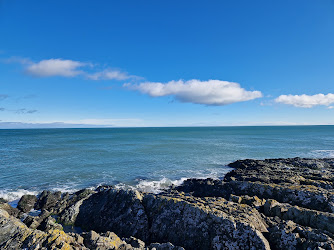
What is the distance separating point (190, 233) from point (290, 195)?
915cm

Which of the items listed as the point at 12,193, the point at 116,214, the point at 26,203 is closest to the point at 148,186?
the point at 116,214

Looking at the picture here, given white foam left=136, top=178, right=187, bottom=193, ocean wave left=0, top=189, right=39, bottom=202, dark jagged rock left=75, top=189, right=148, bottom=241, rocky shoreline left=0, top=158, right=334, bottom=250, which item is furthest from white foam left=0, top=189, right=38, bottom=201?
white foam left=136, top=178, right=187, bottom=193

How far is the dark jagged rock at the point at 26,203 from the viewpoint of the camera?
19469 millimetres

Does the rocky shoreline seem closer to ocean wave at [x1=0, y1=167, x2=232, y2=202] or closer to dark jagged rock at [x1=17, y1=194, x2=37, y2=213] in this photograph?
dark jagged rock at [x1=17, y1=194, x2=37, y2=213]

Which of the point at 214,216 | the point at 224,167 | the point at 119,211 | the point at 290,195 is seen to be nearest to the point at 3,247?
the point at 119,211

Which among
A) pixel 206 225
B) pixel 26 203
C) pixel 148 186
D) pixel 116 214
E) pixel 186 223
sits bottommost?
pixel 148 186

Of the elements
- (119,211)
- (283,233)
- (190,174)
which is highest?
(283,233)

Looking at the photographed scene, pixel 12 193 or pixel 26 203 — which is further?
pixel 12 193

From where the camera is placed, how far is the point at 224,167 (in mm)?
37219

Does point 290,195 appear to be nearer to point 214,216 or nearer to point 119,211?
point 214,216

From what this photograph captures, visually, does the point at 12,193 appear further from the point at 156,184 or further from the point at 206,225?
Result: the point at 206,225

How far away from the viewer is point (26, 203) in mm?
20031

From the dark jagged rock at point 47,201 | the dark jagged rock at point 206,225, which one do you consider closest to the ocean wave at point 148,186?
the dark jagged rock at point 47,201

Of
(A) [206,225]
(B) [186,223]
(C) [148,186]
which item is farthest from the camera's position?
(C) [148,186]
